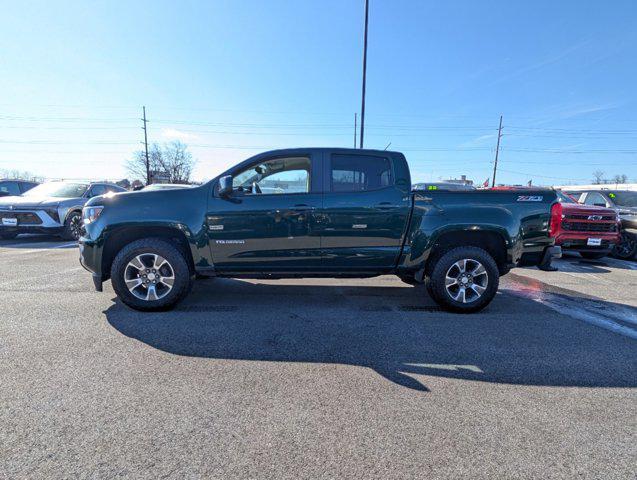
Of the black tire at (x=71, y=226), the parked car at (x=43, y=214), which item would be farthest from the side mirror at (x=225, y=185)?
the black tire at (x=71, y=226)

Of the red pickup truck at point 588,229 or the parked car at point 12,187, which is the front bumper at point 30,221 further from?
the red pickup truck at point 588,229

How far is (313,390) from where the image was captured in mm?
2607

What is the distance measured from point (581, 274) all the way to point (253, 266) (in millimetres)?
6641

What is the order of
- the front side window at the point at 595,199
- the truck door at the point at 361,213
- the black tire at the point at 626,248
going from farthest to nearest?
the front side window at the point at 595,199 < the black tire at the point at 626,248 < the truck door at the point at 361,213

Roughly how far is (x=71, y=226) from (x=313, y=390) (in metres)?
10.3

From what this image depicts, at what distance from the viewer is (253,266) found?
14.2 feet

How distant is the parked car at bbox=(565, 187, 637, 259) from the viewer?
8.85 m

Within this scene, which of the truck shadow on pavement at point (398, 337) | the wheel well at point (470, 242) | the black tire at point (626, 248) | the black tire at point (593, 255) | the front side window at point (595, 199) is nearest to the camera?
the truck shadow on pavement at point (398, 337)

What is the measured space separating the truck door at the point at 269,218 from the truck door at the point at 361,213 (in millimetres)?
172

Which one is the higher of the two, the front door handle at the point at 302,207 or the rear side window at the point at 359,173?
the rear side window at the point at 359,173

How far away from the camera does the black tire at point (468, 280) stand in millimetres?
4332

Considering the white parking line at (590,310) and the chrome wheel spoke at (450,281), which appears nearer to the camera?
the white parking line at (590,310)

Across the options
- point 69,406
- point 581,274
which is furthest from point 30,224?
point 581,274

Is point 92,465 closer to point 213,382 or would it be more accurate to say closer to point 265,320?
point 213,382
